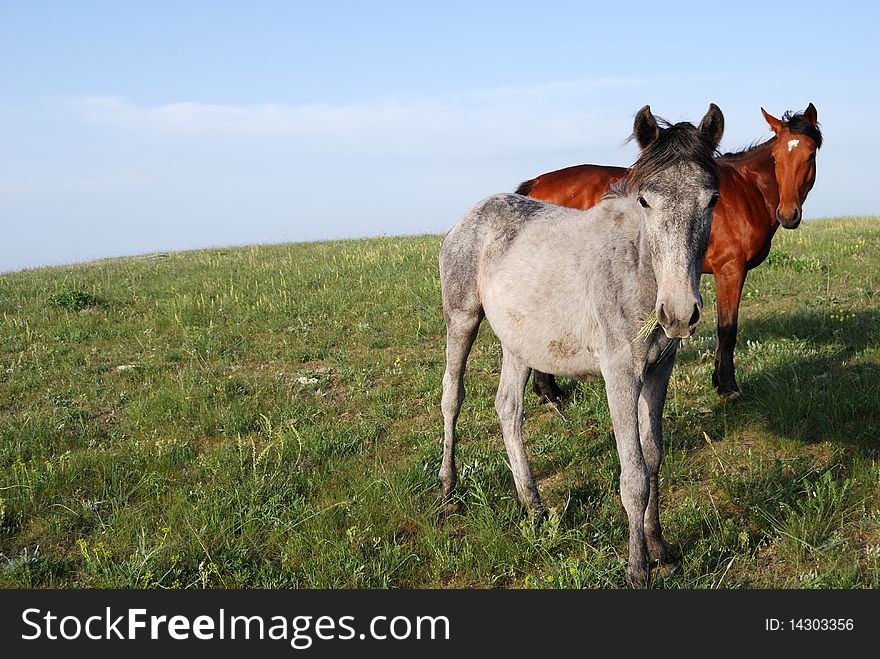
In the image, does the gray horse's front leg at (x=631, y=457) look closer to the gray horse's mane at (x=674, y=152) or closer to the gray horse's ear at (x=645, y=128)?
the gray horse's mane at (x=674, y=152)

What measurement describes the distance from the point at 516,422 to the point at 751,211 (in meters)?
4.94

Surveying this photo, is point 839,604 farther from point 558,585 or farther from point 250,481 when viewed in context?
point 250,481

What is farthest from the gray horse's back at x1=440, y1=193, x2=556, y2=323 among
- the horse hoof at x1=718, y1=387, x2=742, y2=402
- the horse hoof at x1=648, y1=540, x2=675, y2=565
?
the horse hoof at x1=718, y1=387, x2=742, y2=402

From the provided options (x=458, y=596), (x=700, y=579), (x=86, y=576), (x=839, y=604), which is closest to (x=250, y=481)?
(x=86, y=576)

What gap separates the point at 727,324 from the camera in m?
8.12

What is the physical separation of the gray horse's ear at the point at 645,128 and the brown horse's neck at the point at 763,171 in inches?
198

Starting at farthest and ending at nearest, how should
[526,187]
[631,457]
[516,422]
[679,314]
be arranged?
1. [526,187]
2. [516,422]
3. [631,457]
4. [679,314]

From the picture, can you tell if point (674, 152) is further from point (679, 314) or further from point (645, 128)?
point (679, 314)

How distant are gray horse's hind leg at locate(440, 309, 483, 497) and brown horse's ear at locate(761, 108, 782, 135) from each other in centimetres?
573

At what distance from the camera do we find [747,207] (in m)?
8.41

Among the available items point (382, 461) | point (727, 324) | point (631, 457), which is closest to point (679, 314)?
point (631, 457)

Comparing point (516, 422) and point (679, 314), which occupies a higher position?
point (679, 314)

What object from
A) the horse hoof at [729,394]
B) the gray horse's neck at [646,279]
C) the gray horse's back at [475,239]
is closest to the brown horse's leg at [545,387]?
the horse hoof at [729,394]

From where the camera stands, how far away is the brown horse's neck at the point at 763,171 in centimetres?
849
